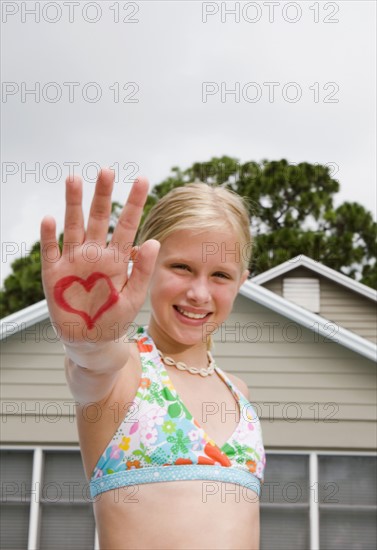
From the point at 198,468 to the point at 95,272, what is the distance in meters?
0.70

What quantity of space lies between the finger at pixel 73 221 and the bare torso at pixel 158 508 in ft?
1.69

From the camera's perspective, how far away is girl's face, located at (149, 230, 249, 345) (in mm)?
2518

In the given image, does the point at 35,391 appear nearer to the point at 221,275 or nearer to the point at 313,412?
the point at 313,412

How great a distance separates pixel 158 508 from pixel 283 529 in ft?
18.7

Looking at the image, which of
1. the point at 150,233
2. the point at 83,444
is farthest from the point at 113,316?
the point at 150,233

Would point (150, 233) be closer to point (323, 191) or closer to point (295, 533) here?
point (295, 533)

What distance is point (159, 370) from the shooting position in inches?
100

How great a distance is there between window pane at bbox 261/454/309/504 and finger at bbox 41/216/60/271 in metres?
6.06

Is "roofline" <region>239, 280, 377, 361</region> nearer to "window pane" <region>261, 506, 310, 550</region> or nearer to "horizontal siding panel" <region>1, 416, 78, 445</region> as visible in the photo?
"window pane" <region>261, 506, 310, 550</region>

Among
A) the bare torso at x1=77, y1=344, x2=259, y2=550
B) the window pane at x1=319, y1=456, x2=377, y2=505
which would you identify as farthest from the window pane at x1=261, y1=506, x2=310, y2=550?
the bare torso at x1=77, y1=344, x2=259, y2=550

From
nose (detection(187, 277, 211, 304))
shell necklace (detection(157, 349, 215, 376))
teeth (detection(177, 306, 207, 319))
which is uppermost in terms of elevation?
nose (detection(187, 277, 211, 304))

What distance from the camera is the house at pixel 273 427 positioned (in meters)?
7.65

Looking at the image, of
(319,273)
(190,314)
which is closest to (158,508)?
(190,314)

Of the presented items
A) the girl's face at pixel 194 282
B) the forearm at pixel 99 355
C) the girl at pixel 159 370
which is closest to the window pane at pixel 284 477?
the girl at pixel 159 370
